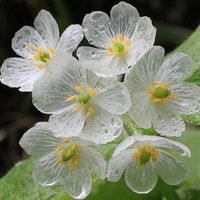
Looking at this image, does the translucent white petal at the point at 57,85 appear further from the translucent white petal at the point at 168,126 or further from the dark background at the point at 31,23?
the dark background at the point at 31,23

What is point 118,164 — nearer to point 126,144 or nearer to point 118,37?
point 126,144

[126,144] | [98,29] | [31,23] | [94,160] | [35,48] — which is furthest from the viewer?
[31,23]

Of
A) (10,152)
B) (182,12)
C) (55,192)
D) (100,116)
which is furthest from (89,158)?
(182,12)

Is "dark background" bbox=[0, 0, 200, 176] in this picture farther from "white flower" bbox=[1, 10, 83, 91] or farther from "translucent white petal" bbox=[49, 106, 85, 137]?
"translucent white petal" bbox=[49, 106, 85, 137]

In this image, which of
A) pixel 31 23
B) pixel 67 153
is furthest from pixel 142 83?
pixel 31 23

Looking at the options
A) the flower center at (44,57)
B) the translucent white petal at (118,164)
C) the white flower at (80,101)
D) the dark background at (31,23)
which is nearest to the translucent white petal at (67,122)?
the white flower at (80,101)

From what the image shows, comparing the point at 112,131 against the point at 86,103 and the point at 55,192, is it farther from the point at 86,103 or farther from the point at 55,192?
the point at 55,192
